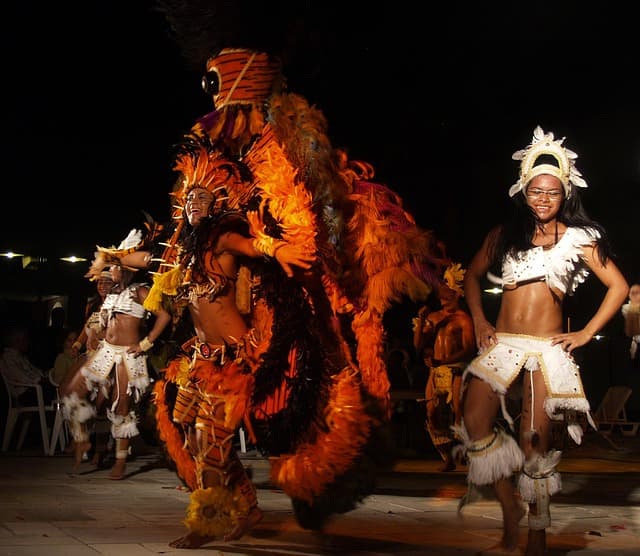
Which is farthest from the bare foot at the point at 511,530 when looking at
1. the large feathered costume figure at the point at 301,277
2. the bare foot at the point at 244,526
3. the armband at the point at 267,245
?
the armband at the point at 267,245

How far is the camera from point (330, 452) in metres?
5.06

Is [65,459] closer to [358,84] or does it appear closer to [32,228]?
[32,228]

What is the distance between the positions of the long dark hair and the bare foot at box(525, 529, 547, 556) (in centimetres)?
138

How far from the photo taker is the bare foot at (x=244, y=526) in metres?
5.02

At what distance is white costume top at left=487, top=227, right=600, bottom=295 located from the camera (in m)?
4.83

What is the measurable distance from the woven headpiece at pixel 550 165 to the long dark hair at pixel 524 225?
0.22 ft

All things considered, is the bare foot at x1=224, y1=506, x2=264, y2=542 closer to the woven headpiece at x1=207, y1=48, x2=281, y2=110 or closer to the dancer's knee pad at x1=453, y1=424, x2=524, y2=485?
the dancer's knee pad at x1=453, y1=424, x2=524, y2=485

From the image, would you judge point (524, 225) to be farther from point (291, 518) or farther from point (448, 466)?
point (448, 466)

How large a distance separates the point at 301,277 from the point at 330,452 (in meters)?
0.94

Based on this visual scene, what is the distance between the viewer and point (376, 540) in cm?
527

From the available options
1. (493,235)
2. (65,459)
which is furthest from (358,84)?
(493,235)

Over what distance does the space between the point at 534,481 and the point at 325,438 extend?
1.11m

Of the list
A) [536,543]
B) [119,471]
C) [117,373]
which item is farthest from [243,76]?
[119,471]

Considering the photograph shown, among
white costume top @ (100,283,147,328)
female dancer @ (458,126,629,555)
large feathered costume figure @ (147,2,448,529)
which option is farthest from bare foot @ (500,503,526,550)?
white costume top @ (100,283,147,328)
